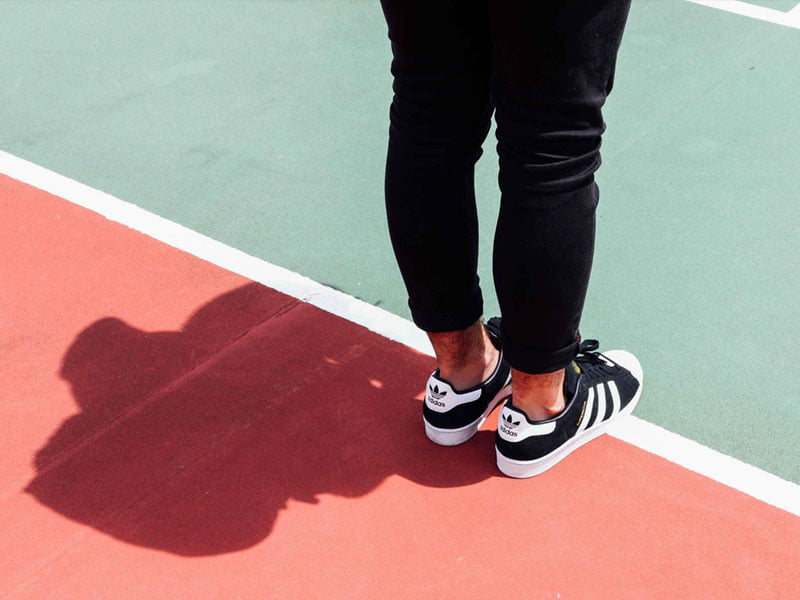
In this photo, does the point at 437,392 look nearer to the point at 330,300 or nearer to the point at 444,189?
the point at 444,189

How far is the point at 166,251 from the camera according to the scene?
2818 mm

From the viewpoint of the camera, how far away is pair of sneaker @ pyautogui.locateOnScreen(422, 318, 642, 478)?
200cm

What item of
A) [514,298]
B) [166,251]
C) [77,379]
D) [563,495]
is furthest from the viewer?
[166,251]

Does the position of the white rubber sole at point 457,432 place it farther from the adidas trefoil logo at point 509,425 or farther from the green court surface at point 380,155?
the green court surface at point 380,155

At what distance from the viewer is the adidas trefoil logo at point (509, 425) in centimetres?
198

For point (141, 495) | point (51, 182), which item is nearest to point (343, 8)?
point (51, 182)

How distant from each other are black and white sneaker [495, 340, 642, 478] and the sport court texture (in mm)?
49

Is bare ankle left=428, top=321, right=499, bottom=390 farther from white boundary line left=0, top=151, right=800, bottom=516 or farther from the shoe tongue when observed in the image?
white boundary line left=0, top=151, right=800, bottom=516

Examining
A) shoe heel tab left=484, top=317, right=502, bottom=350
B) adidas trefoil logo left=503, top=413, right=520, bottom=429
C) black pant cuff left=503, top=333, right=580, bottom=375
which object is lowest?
adidas trefoil logo left=503, top=413, right=520, bottom=429

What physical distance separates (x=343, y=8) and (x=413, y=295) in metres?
2.66

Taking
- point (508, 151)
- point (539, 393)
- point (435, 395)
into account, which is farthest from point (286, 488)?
point (508, 151)

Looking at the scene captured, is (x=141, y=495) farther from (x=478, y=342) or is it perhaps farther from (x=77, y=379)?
A: (x=478, y=342)

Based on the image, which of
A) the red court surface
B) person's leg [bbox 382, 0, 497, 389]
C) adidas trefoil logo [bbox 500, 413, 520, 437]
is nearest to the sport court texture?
the red court surface

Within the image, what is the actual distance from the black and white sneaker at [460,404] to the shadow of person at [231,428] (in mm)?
37
